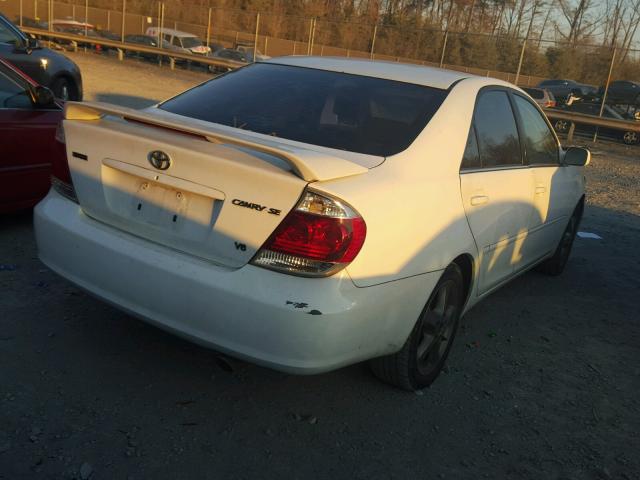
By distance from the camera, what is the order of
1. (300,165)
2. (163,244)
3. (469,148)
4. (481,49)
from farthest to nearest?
(481,49) < (469,148) < (163,244) < (300,165)

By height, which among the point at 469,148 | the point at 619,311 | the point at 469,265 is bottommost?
the point at 619,311

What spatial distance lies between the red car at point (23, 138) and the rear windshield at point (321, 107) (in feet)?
5.14

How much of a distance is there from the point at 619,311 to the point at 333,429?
314cm

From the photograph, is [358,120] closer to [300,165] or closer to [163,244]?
[300,165]

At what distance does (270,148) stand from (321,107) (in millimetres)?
970

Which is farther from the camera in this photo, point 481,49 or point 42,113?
point 481,49

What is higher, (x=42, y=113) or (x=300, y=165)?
(x=300, y=165)

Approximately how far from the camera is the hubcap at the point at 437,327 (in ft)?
11.0

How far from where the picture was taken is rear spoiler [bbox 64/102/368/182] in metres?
2.54

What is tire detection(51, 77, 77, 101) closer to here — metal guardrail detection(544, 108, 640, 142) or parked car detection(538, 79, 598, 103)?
metal guardrail detection(544, 108, 640, 142)

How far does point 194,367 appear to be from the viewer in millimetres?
3316

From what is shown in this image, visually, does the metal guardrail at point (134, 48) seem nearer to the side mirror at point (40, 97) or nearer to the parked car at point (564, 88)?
the parked car at point (564, 88)

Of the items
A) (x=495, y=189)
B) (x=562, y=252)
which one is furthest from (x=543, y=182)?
(x=562, y=252)

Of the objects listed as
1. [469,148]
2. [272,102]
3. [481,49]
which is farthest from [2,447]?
[481,49]
